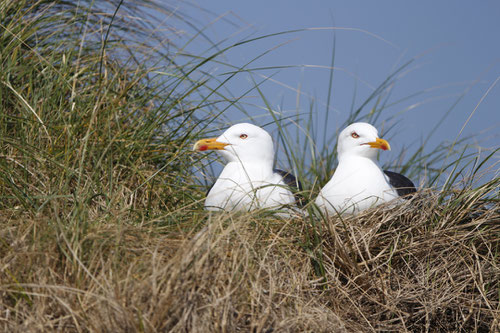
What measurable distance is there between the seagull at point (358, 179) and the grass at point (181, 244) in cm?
9

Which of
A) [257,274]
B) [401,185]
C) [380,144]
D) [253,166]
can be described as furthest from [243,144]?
[257,274]

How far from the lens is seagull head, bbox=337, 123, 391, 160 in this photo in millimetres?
3775

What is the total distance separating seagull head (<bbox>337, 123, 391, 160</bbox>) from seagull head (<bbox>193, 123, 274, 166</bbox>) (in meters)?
0.44

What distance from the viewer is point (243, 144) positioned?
3859 millimetres

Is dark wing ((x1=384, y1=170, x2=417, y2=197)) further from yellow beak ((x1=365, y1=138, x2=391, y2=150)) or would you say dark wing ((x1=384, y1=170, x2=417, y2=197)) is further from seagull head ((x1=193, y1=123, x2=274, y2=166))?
seagull head ((x1=193, y1=123, x2=274, y2=166))

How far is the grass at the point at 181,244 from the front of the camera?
2676 mm

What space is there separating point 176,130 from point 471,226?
6.96ft

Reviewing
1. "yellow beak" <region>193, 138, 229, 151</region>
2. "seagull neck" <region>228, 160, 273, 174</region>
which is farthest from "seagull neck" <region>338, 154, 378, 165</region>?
"yellow beak" <region>193, 138, 229, 151</region>

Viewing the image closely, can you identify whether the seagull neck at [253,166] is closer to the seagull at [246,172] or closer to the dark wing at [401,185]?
the seagull at [246,172]

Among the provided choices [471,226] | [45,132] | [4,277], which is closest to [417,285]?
[471,226]

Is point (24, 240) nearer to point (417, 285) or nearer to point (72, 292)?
point (72, 292)

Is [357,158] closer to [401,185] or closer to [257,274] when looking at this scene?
[401,185]

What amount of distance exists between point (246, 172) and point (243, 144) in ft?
0.58

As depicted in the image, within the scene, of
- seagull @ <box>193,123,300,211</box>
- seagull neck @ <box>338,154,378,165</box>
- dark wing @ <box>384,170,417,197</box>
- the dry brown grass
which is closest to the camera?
the dry brown grass
